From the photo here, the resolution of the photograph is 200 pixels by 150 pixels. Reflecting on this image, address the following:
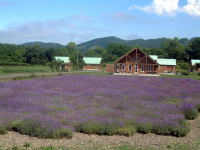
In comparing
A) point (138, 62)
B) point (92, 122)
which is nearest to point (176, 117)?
point (92, 122)

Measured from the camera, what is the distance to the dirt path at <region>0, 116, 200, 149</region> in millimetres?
9445

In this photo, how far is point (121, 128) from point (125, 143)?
1.29 meters

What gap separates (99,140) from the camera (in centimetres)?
1032

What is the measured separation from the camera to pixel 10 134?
10648 mm

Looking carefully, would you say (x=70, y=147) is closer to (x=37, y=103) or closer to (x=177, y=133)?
(x=177, y=133)

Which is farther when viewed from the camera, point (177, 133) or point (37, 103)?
point (37, 103)

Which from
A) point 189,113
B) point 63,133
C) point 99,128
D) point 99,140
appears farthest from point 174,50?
point 63,133

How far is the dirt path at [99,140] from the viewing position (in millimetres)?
9445

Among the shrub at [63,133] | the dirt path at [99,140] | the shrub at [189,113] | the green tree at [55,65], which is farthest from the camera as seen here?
the green tree at [55,65]

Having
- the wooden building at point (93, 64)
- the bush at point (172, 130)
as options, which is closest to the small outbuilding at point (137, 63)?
the wooden building at point (93, 64)

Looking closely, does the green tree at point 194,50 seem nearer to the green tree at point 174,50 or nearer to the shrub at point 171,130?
the green tree at point 174,50

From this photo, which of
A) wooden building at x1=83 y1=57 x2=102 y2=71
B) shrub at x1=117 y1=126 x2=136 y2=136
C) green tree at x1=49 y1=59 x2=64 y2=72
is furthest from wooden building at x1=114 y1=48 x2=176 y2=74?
→ shrub at x1=117 y1=126 x2=136 y2=136

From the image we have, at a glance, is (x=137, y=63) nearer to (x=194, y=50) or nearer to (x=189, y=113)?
(x=194, y=50)

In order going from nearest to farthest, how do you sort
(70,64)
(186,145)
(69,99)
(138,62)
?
(186,145)
(69,99)
(138,62)
(70,64)
